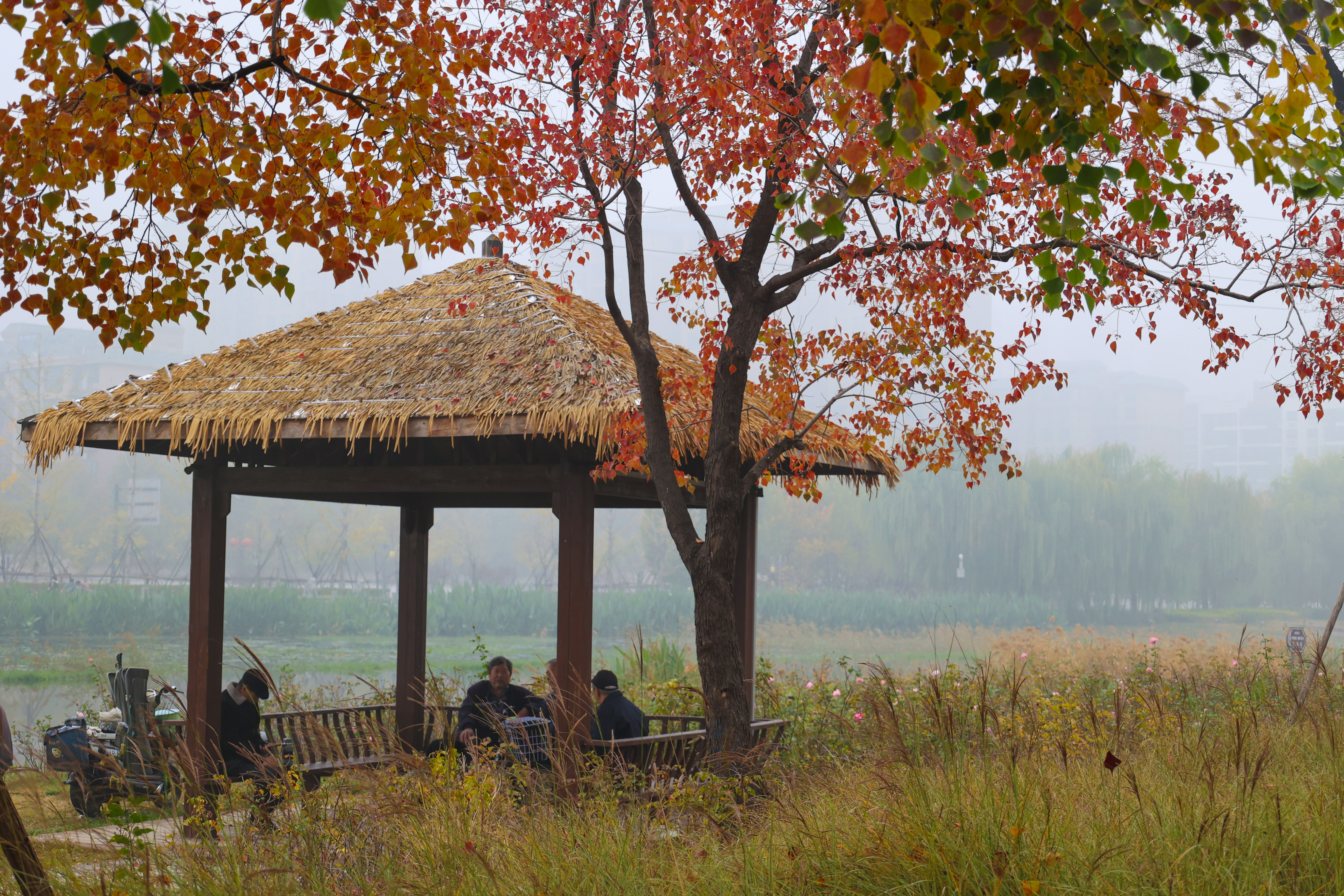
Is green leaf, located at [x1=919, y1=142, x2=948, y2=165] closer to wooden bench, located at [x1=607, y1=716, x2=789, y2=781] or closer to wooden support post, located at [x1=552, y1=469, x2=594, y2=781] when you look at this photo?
wooden bench, located at [x1=607, y1=716, x2=789, y2=781]

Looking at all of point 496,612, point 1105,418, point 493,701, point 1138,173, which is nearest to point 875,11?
point 1138,173

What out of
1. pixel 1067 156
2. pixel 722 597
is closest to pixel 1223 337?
pixel 722 597

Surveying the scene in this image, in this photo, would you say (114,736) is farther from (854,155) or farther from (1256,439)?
(1256,439)

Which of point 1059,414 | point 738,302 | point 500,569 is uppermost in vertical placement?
point 1059,414

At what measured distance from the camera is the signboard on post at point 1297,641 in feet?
39.2

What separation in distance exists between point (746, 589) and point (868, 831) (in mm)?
5122

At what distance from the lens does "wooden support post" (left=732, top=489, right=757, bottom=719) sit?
8.52 meters

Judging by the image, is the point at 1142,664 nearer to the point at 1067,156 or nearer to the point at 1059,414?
the point at 1067,156

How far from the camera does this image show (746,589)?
8562mm

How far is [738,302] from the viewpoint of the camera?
6375 mm

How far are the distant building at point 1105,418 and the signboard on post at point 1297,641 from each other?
77919mm

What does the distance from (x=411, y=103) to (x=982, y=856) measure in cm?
317

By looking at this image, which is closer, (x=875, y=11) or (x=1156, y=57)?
(x=875, y=11)

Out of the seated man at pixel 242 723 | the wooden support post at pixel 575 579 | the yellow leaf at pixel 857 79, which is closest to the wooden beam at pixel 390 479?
the wooden support post at pixel 575 579
